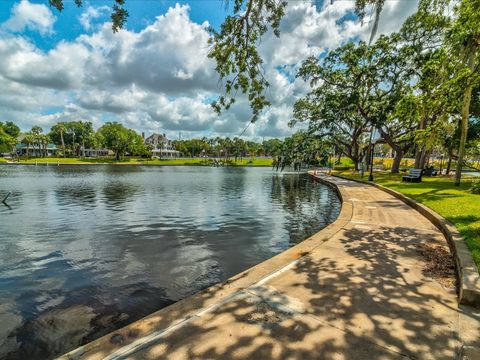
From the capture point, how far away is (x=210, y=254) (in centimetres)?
870

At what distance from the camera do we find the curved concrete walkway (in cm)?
316

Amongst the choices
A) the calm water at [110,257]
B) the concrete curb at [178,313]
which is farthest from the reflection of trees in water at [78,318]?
the concrete curb at [178,313]

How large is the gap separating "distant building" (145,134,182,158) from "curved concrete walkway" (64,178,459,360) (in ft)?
434

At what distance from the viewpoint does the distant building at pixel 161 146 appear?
443 ft

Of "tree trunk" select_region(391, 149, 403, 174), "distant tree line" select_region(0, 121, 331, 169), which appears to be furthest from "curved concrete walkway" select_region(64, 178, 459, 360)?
"distant tree line" select_region(0, 121, 331, 169)

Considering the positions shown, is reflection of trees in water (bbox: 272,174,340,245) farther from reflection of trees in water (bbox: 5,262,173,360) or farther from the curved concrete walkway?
reflection of trees in water (bbox: 5,262,173,360)

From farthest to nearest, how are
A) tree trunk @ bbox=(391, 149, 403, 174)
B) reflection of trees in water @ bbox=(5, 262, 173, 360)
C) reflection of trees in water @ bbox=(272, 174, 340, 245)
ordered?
tree trunk @ bbox=(391, 149, 403, 174) → reflection of trees in water @ bbox=(272, 174, 340, 245) → reflection of trees in water @ bbox=(5, 262, 173, 360)

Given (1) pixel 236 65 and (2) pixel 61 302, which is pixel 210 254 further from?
(1) pixel 236 65

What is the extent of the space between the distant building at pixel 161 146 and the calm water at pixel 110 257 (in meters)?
122

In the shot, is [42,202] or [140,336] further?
[42,202]

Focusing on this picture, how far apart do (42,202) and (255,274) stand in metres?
18.9

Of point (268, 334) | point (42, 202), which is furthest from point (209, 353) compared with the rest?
point (42, 202)

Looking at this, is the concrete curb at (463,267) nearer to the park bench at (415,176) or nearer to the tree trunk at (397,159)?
the park bench at (415,176)

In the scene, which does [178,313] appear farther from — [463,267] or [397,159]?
[397,159]
